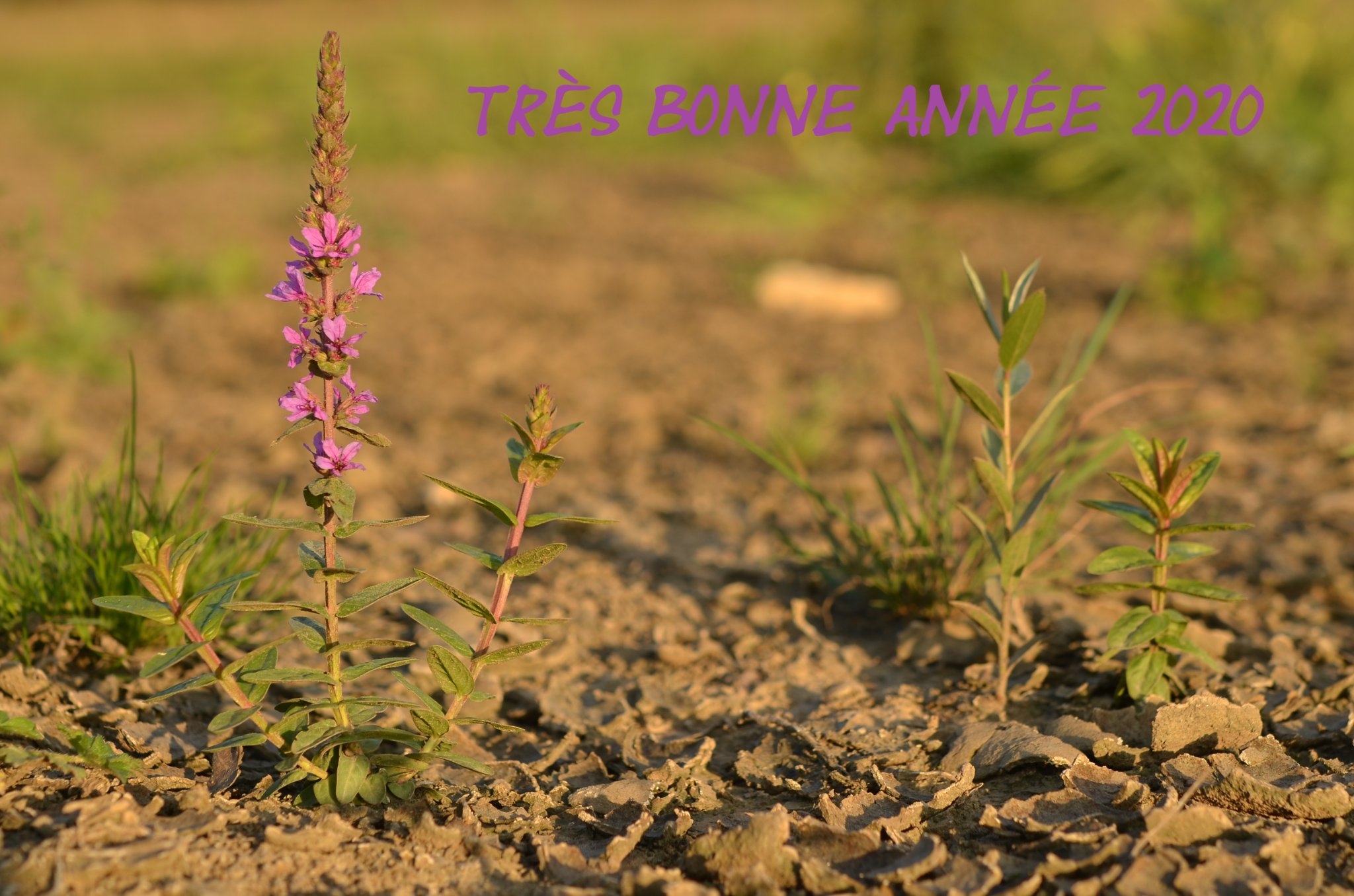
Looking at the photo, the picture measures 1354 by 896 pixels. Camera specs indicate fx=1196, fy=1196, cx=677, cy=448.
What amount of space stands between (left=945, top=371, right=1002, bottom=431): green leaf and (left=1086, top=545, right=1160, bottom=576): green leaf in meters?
0.25

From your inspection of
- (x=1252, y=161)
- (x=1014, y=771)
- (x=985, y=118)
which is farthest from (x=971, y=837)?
(x=985, y=118)

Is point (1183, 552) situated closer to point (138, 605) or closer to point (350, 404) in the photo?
point (350, 404)

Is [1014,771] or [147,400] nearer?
[1014,771]

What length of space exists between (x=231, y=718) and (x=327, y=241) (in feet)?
2.07

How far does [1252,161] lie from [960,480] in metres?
3.40

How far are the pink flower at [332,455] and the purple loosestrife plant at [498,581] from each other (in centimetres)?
12

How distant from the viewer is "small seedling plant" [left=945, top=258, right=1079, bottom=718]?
1.80 meters

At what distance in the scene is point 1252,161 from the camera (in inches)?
221

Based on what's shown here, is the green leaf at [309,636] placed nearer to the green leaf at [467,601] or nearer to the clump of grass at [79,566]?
the green leaf at [467,601]

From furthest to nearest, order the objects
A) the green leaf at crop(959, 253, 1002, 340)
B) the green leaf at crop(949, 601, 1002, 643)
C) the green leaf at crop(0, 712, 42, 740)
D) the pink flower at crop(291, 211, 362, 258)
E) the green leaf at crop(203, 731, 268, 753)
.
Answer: the green leaf at crop(949, 601, 1002, 643), the green leaf at crop(959, 253, 1002, 340), the green leaf at crop(0, 712, 42, 740), the green leaf at crop(203, 731, 268, 753), the pink flower at crop(291, 211, 362, 258)

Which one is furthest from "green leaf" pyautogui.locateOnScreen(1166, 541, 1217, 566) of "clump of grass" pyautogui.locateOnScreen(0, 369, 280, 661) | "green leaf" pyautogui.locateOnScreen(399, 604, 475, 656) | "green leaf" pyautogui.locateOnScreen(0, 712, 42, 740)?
"green leaf" pyautogui.locateOnScreen(0, 712, 42, 740)

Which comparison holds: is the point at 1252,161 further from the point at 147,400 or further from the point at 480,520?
the point at 147,400

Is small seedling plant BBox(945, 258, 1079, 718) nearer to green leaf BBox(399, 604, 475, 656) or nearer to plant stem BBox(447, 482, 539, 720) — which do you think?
plant stem BBox(447, 482, 539, 720)

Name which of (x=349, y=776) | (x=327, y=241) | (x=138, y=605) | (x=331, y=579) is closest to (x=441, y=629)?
(x=331, y=579)
